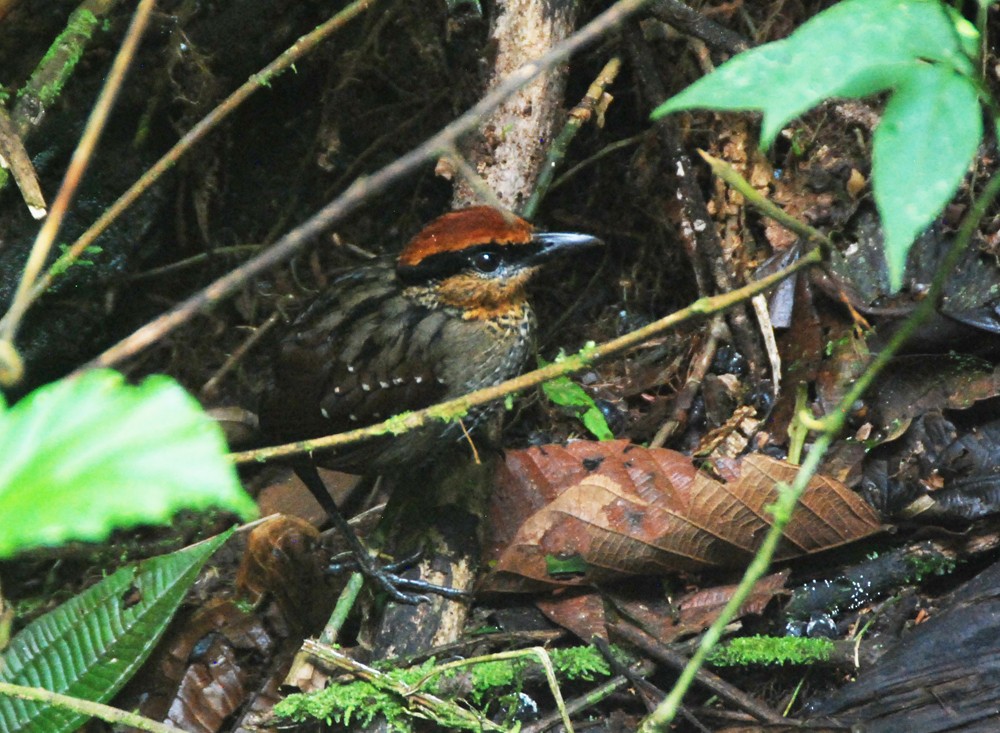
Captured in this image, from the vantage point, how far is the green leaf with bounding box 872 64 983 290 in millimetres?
1284

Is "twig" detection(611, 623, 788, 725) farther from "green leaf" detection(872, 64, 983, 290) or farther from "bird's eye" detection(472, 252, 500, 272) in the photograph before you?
"green leaf" detection(872, 64, 983, 290)

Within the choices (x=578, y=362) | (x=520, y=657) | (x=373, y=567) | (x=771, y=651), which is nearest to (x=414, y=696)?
(x=520, y=657)

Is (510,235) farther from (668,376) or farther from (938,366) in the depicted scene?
(938,366)

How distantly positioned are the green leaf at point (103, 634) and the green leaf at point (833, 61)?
Answer: 8.34 ft

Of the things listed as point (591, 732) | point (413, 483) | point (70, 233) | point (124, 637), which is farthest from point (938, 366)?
point (70, 233)

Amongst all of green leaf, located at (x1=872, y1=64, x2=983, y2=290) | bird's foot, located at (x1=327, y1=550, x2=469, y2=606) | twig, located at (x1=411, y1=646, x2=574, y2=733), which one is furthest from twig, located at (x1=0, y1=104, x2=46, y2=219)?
green leaf, located at (x1=872, y1=64, x2=983, y2=290)

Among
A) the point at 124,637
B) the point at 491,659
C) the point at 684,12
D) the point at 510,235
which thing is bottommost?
the point at 491,659

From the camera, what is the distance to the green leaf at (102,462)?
0.85 meters

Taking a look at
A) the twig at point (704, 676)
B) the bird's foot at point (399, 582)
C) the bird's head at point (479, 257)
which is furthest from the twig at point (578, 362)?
the bird's head at point (479, 257)

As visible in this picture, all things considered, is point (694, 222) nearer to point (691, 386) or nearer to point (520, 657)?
point (691, 386)

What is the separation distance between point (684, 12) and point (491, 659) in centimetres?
237

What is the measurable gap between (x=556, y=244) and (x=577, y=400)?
68 cm

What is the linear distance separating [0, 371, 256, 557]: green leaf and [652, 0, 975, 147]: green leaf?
2.41ft

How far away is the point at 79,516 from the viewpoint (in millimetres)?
832
